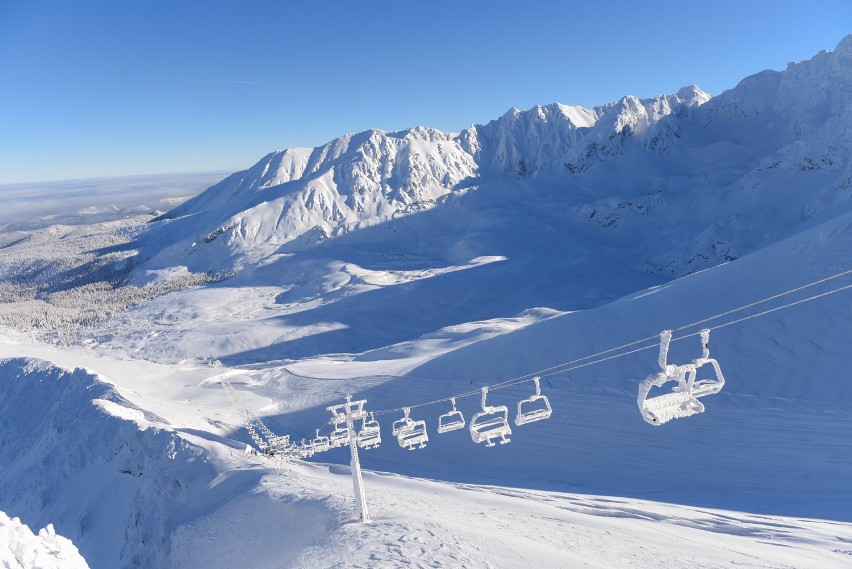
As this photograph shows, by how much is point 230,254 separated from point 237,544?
118 metres

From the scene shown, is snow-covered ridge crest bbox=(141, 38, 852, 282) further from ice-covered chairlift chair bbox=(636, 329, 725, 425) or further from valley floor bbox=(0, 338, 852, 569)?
ice-covered chairlift chair bbox=(636, 329, 725, 425)

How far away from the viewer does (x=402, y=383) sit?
124ft

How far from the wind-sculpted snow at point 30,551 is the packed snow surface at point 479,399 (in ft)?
0.57

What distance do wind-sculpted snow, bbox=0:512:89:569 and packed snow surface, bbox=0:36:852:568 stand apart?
0.17 meters

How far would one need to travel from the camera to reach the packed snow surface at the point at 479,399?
56.3ft

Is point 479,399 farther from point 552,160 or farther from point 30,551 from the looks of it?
point 552,160

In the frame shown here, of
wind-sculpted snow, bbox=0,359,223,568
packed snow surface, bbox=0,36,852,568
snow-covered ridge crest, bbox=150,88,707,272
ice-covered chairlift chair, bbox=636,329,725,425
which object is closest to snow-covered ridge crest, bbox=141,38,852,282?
snow-covered ridge crest, bbox=150,88,707,272

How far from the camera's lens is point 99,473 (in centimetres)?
2912

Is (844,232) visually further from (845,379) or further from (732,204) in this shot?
(732,204)

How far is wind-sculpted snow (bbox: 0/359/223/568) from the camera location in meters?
23.5

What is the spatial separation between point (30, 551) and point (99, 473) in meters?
19.8

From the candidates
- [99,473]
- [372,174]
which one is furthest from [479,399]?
[372,174]

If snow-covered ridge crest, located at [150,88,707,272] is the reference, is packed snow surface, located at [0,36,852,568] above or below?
below

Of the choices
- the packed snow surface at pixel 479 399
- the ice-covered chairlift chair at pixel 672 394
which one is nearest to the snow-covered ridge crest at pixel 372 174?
the packed snow surface at pixel 479 399
